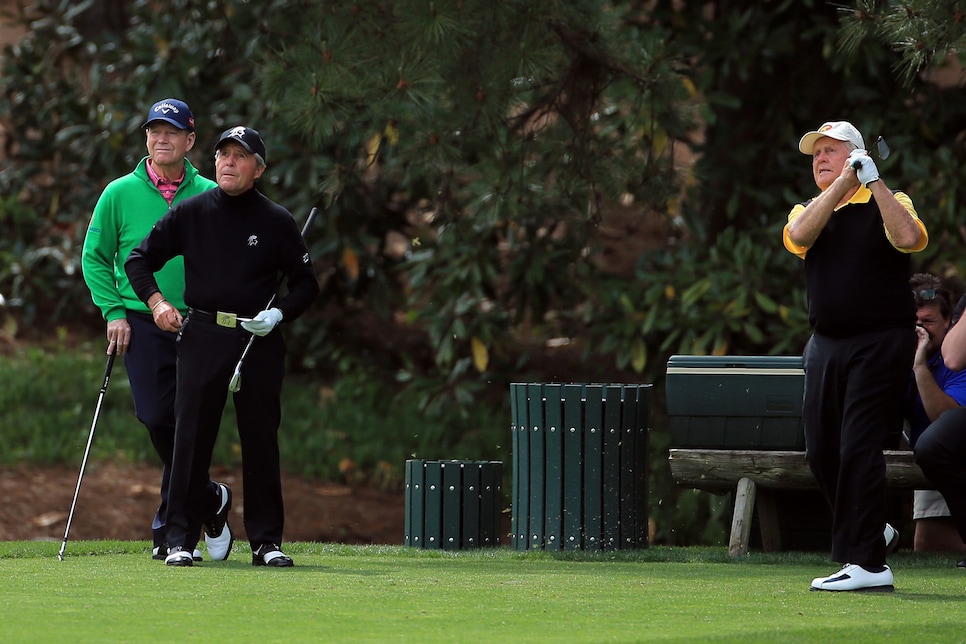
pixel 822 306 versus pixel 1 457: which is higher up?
pixel 822 306

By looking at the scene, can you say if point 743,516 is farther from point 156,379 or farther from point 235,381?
point 156,379

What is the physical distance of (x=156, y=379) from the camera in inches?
283

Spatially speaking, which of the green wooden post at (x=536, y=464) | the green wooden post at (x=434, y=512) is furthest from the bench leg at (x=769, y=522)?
the green wooden post at (x=434, y=512)

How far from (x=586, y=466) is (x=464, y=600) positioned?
8.20 feet

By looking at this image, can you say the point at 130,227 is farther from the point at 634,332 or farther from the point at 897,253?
the point at 634,332

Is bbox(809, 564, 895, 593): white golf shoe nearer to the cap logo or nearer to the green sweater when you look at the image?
the green sweater

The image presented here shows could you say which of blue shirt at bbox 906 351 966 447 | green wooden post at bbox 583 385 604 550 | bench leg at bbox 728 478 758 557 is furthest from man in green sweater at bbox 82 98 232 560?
blue shirt at bbox 906 351 966 447

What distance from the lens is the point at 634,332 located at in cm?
Result: 1245

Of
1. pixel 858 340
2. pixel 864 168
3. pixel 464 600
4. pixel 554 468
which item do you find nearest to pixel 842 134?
pixel 864 168

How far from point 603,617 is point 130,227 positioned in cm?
330

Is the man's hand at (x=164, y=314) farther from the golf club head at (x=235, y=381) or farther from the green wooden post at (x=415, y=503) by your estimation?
the green wooden post at (x=415, y=503)

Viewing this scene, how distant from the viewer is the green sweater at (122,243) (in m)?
7.30

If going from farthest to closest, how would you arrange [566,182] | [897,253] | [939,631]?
[566,182] < [897,253] < [939,631]

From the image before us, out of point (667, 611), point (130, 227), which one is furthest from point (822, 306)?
point (130, 227)
